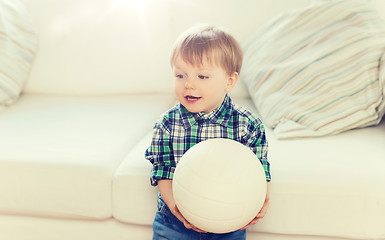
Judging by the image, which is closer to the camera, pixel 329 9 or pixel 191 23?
pixel 329 9

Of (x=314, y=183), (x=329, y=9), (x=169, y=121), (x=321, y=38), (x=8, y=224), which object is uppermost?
(x=329, y=9)

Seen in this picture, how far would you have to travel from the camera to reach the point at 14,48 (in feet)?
6.77

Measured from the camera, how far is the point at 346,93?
1.61 m

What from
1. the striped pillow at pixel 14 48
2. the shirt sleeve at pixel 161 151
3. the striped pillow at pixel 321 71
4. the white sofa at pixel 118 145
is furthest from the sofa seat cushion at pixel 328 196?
the striped pillow at pixel 14 48

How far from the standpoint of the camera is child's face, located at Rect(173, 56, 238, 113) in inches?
48.6

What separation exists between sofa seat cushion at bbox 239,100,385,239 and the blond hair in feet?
1.30

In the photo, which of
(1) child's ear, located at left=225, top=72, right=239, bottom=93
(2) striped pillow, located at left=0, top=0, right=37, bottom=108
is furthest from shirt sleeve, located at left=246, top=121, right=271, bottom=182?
(2) striped pillow, located at left=0, top=0, right=37, bottom=108

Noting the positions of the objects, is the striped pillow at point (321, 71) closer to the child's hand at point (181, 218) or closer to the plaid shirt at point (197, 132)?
the plaid shirt at point (197, 132)

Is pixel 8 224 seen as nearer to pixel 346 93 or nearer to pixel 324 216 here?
pixel 324 216

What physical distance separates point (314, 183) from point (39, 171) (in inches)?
37.2

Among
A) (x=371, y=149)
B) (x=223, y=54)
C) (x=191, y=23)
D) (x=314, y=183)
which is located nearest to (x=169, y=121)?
(x=223, y=54)

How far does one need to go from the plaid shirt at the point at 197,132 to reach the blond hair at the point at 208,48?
0.50ft

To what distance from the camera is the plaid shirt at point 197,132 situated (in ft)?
4.31

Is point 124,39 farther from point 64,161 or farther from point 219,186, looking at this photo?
point 219,186
